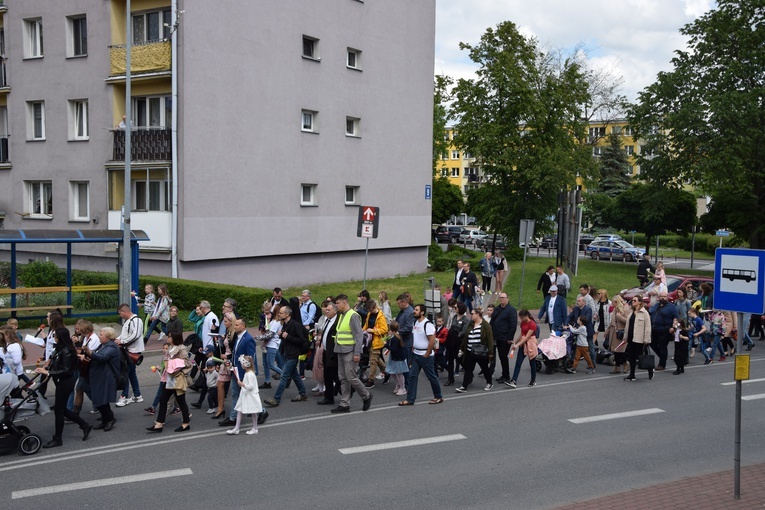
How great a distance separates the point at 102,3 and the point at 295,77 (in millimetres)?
6929

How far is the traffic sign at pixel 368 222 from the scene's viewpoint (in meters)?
18.5

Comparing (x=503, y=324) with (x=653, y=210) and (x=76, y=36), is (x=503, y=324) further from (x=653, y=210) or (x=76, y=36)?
(x=653, y=210)

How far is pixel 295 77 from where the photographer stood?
29.3 meters

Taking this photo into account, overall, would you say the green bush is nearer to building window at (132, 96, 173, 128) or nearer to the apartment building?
the apartment building

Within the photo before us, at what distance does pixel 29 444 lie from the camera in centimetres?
993

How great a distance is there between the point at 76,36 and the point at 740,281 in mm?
25736

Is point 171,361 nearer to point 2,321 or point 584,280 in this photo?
point 2,321

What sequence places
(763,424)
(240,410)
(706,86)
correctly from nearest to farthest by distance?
(240,410)
(763,424)
(706,86)

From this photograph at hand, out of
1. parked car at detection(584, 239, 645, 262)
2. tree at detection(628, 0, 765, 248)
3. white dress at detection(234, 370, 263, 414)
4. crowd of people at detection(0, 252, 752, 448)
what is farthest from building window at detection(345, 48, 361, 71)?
parked car at detection(584, 239, 645, 262)

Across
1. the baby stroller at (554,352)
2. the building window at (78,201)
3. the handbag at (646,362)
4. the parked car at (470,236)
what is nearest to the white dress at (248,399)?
the baby stroller at (554,352)

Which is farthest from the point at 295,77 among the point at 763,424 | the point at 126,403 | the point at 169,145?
the point at 763,424

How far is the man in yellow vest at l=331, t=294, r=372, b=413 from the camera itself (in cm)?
1209

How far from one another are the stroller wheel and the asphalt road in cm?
11

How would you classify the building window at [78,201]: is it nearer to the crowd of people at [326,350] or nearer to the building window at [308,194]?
the building window at [308,194]
